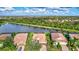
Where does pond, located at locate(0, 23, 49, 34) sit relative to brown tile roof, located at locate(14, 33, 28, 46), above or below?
above

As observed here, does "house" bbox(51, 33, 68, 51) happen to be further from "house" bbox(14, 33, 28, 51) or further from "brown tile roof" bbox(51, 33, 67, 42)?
"house" bbox(14, 33, 28, 51)

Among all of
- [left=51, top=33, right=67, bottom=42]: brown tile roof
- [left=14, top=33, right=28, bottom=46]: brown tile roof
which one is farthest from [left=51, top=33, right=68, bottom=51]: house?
[left=14, top=33, right=28, bottom=46]: brown tile roof

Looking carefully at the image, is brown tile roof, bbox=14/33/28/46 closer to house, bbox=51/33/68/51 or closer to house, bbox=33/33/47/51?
house, bbox=33/33/47/51

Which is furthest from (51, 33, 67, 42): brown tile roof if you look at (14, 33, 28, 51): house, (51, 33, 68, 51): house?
(14, 33, 28, 51): house

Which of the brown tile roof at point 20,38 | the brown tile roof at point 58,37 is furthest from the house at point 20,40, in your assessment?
the brown tile roof at point 58,37

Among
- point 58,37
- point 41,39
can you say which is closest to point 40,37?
point 41,39

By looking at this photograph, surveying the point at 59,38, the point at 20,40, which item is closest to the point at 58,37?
the point at 59,38

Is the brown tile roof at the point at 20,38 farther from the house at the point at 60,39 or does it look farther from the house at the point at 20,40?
the house at the point at 60,39

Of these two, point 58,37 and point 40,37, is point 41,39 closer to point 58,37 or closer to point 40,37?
point 40,37
